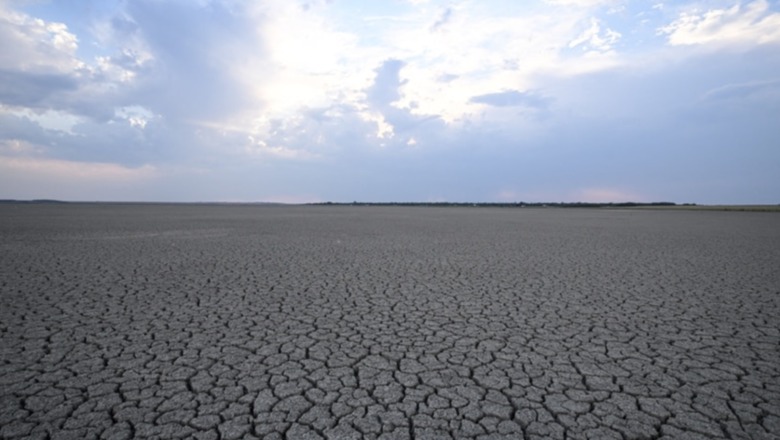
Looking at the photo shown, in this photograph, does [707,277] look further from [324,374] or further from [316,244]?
[316,244]

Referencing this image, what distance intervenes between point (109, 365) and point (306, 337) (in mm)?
1886

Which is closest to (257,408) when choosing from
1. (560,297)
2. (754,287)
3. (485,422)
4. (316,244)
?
(485,422)

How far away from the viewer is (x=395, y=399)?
3229mm

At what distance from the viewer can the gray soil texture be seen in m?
2.91

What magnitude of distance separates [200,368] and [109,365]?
0.87 metres

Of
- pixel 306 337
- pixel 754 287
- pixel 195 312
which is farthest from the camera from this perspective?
pixel 754 287

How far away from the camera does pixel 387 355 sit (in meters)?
4.15

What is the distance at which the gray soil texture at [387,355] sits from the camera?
2912mm

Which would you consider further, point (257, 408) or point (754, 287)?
point (754, 287)

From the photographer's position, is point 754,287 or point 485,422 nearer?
point 485,422

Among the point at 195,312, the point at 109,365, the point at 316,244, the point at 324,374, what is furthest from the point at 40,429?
the point at 316,244

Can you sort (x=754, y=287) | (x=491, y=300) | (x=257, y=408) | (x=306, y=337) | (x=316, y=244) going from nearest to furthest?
(x=257, y=408) → (x=306, y=337) → (x=491, y=300) → (x=754, y=287) → (x=316, y=244)

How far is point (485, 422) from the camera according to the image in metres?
2.91

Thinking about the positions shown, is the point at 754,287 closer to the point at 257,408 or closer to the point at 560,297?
the point at 560,297
